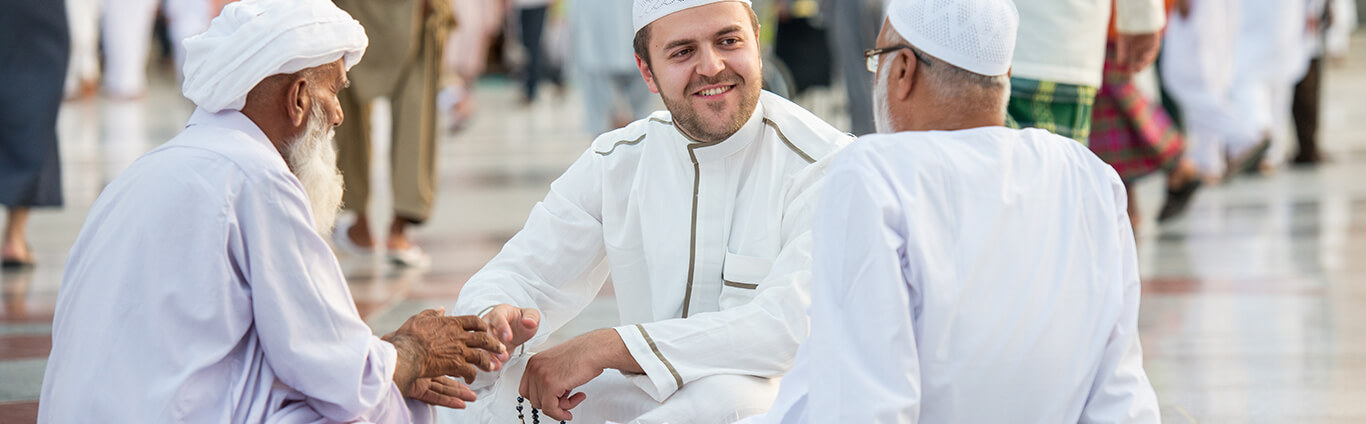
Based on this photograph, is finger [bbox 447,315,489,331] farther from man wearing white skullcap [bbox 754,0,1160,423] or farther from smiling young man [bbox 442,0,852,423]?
man wearing white skullcap [bbox 754,0,1160,423]

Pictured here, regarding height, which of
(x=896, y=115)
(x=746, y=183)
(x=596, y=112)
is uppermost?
(x=896, y=115)

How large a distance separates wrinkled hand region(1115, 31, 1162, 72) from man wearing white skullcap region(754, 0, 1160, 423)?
2.83 metres

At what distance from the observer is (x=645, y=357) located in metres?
2.85

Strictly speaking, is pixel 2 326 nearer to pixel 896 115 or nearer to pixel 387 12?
pixel 387 12

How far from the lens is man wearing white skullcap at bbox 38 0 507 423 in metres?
2.30

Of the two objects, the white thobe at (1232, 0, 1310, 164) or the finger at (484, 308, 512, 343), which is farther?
the white thobe at (1232, 0, 1310, 164)

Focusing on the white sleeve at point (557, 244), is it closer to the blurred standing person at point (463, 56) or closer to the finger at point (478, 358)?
the finger at point (478, 358)

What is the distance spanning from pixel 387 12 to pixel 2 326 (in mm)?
1929

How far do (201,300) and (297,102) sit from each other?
400 mm

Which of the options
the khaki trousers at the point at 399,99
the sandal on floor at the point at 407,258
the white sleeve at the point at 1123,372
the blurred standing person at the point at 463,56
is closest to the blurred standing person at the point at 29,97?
the khaki trousers at the point at 399,99

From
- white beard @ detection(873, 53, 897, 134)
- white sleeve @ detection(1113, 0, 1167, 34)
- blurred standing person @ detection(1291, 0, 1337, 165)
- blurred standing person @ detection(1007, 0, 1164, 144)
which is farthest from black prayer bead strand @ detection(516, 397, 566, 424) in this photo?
blurred standing person @ detection(1291, 0, 1337, 165)

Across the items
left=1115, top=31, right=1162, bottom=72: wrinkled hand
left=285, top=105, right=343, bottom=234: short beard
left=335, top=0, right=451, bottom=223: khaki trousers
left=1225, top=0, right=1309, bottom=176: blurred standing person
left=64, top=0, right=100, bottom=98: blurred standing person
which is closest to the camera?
left=285, top=105, right=343, bottom=234: short beard

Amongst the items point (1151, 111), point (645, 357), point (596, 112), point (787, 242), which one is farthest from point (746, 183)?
point (596, 112)

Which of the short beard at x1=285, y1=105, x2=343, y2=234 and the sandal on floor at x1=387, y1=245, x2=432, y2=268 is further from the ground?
the short beard at x1=285, y1=105, x2=343, y2=234
